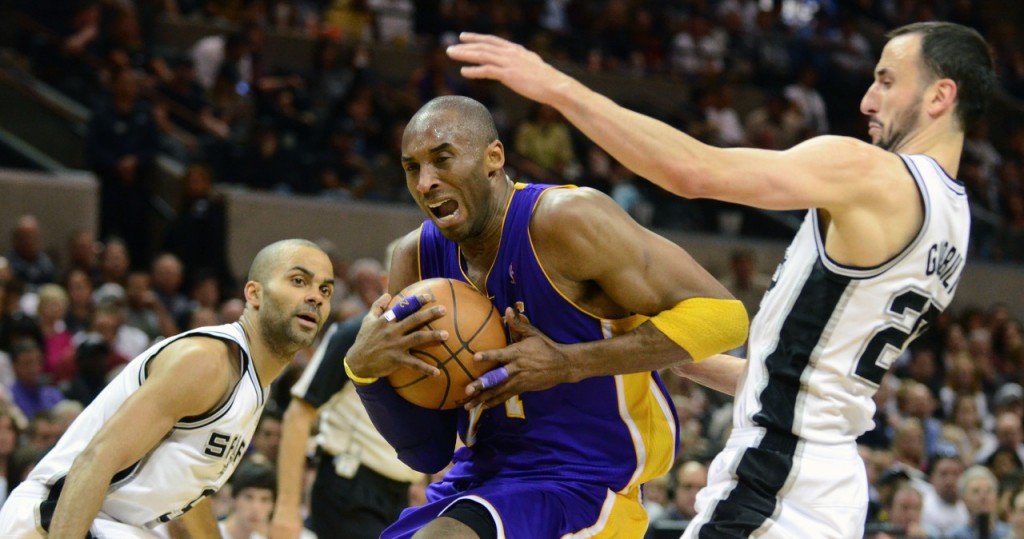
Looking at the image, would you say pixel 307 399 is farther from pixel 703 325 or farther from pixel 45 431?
pixel 703 325

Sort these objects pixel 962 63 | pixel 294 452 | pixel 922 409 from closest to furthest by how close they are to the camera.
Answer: pixel 962 63 < pixel 294 452 < pixel 922 409

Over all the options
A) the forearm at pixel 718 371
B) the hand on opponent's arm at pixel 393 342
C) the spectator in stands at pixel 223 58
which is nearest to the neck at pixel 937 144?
the forearm at pixel 718 371

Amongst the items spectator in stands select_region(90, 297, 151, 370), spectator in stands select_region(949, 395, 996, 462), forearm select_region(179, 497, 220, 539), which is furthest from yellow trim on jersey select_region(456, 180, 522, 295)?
spectator in stands select_region(949, 395, 996, 462)

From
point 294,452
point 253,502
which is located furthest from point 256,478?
point 294,452

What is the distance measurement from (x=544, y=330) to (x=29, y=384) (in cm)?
548

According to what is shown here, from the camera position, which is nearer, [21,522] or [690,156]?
[690,156]

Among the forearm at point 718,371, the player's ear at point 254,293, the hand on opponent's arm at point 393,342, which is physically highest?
the hand on opponent's arm at point 393,342

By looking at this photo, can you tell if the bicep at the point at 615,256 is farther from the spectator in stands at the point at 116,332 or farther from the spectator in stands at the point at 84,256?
the spectator in stands at the point at 84,256

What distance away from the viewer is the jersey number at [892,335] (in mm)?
3244

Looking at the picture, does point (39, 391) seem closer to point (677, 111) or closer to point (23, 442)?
point (23, 442)

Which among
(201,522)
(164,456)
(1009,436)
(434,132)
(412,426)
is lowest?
(1009,436)

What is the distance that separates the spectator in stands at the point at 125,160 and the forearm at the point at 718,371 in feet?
26.9

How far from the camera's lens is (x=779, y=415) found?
3.29m

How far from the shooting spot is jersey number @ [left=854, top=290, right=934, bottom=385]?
324cm
